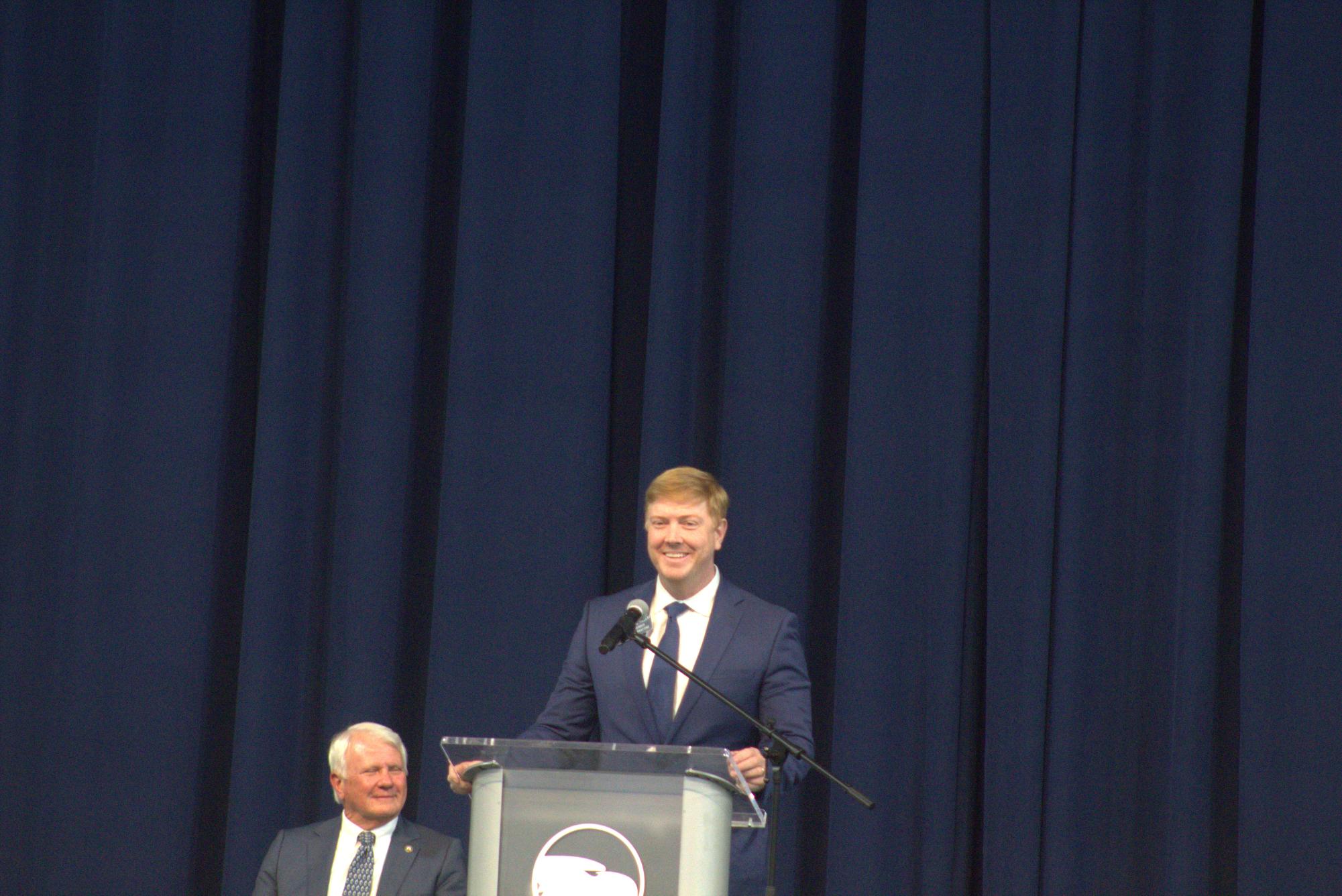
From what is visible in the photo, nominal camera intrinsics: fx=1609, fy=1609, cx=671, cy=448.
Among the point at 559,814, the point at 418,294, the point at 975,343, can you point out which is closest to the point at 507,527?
the point at 418,294

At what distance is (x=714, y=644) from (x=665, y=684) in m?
0.11

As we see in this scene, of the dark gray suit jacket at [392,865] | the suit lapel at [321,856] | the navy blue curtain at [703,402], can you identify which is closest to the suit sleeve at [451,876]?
the dark gray suit jacket at [392,865]

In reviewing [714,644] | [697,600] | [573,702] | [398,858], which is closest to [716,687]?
[714,644]

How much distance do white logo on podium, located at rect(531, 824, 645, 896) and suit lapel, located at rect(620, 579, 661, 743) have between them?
71 centimetres

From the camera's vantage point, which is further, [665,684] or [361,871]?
[361,871]

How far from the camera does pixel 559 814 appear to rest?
216 cm

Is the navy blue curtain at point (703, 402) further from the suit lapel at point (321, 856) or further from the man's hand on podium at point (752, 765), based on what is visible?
the man's hand on podium at point (752, 765)

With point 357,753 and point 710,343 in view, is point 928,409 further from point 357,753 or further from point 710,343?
point 357,753

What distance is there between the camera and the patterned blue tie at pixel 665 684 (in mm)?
2873

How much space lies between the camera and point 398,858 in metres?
3.32

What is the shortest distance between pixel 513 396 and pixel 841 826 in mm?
1417

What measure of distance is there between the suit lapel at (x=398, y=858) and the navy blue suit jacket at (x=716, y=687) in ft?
1.67

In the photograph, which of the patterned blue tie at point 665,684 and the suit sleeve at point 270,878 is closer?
the patterned blue tie at point 665,684

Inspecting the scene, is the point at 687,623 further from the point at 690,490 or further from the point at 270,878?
the point at 270,878
